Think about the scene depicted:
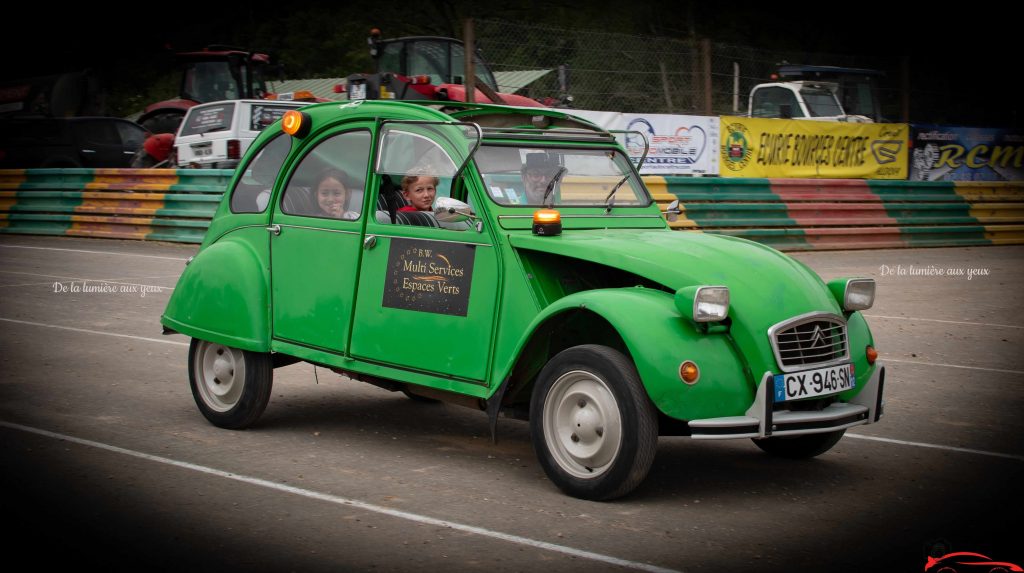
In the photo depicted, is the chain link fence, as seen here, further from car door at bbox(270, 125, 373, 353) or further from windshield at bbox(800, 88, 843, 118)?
car door at bbox(270, 125, 373, 353)

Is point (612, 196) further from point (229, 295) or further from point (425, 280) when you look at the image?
point (229, 295)

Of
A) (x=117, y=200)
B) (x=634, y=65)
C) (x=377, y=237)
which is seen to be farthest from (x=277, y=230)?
(x=117, y=200)

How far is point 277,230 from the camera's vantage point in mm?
6699

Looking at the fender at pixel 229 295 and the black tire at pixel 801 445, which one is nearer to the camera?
the black tire at pixel 801 445

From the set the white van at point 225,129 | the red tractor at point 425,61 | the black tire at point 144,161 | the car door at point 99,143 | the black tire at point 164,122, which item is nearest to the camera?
the white van at point 225,129

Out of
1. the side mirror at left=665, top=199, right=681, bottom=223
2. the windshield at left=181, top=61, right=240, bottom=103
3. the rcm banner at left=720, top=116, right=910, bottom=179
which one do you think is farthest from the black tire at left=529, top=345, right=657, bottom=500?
the windshield at left=181, top=61, right=240, bottom=103

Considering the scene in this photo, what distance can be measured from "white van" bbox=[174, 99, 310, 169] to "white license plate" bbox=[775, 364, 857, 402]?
606 inches

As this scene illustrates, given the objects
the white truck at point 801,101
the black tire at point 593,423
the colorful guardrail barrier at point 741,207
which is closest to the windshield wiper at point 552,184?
the black tire at point 593,423

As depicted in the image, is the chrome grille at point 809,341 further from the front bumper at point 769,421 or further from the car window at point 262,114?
the car window at point 262,114

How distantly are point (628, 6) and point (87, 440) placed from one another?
37026 mm

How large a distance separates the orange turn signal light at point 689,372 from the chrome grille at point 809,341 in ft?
1.33

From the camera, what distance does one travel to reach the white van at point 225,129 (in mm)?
20109

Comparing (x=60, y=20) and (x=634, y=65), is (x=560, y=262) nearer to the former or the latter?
(x=634, y=65)

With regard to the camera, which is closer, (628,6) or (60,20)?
(628,6)
